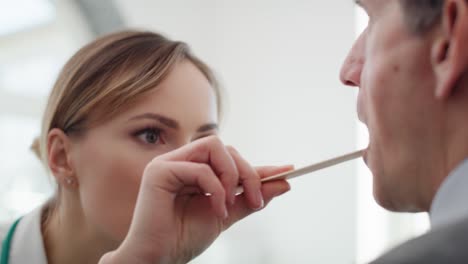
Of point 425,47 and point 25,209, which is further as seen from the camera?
point 25,209

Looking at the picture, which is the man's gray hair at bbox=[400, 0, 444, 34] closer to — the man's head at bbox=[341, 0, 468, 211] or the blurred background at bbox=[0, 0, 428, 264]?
the man's head at bbox=[341, 0, 468, 211]

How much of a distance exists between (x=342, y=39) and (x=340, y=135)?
32cm

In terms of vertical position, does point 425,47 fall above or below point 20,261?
above

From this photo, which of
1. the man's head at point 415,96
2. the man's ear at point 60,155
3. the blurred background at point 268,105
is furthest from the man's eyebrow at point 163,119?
the blurred background at point 268,105

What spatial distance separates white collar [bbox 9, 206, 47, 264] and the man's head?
67 cm

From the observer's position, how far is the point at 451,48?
0.48 metres

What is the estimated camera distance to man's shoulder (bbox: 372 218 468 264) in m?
0.38

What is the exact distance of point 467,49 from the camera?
0.48 metres

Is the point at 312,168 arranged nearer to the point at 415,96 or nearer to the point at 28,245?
the point at 415,96

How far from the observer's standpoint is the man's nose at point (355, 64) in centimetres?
62

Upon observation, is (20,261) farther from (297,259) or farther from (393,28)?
(297,259)

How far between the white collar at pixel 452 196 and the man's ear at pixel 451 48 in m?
0.07

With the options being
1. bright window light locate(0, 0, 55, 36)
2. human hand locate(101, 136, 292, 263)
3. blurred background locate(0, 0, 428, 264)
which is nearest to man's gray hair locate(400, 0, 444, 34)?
human hand locate(101, 136, 292, 263)

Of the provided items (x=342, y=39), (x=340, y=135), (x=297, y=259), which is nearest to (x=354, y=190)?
(x=340, y=135)
